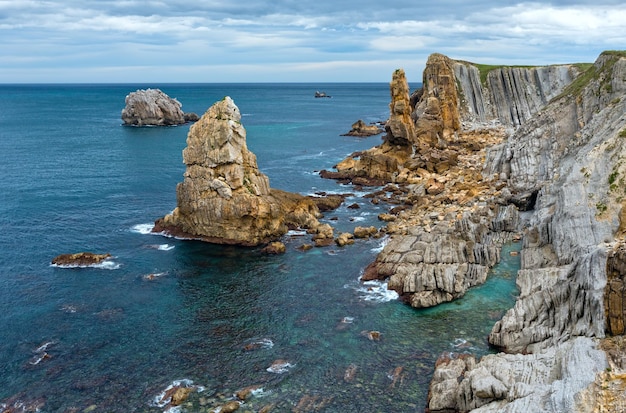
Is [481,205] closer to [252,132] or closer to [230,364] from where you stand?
[230,364]

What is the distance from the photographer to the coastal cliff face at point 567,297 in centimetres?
3275

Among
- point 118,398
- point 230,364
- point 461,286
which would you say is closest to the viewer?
point 118,398

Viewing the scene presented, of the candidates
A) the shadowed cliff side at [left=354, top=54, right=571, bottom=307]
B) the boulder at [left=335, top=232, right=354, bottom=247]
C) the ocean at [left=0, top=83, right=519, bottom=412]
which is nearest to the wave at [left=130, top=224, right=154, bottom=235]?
the ocean at [left=0, top=83, right=519, bottom=412]

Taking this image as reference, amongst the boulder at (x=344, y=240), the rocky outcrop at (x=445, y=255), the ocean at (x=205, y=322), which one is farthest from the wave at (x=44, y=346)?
the boulder at (x=344, y=240)

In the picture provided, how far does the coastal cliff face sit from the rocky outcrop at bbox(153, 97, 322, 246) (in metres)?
33.8

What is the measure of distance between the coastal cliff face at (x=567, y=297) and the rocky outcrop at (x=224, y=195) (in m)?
33.8

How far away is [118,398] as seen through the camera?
41.1 metres

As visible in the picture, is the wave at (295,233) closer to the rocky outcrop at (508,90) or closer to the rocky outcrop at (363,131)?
the rocky outcrop at (363,131)

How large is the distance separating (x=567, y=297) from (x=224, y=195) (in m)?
47.3

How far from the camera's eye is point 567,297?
143 ft

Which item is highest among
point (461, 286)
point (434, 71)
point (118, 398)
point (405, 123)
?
point (434, 71)

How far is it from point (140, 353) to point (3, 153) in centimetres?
12140

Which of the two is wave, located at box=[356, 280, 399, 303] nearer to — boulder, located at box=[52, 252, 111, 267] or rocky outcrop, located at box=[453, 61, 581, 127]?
boulder, located at box=[52, 252, 111, 267]

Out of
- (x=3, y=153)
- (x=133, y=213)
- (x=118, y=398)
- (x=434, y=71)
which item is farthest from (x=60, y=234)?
(x=434, y=71)
